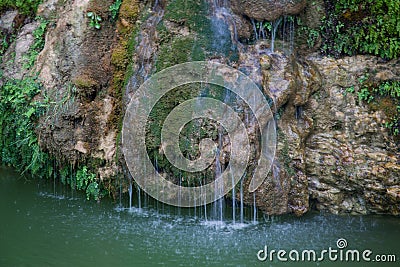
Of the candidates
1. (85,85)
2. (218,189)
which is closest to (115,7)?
(85,85)

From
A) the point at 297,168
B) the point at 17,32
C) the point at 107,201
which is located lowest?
the point at 107,201

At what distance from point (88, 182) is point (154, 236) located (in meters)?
1.77

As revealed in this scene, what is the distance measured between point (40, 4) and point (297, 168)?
17.2ft

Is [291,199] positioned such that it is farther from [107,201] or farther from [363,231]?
[107,201]

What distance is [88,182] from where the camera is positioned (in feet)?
26.8

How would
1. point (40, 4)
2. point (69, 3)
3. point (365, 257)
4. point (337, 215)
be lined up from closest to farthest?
point (365, 257) < point (337, 215) < point (69, 3) < point (40, 4)

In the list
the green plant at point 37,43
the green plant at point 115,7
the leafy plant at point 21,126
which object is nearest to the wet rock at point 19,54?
the green plant at point 37,43

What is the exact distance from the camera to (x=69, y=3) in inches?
329

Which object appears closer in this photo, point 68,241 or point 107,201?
point 68,241

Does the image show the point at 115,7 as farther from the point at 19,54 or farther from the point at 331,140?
the point at 331,140

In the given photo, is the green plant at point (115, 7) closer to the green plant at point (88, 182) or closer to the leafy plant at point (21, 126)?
the leafy plant at point (21, 126)

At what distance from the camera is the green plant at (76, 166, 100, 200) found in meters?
8.02

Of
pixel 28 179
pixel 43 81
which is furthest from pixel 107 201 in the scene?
pixel 43 81

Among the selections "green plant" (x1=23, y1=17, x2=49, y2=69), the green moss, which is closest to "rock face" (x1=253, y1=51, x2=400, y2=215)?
the green moss
